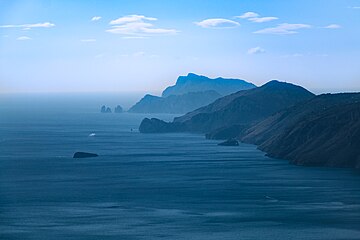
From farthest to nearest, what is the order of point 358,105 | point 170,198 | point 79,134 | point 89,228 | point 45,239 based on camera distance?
point 79,134 → point 358,105 → point 170,198 → point 89,228 → point 45,239

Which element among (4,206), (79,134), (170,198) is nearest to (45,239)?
(4,206)

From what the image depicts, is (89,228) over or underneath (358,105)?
underneath

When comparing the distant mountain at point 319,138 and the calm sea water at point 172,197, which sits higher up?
the distant mountain at point 319,138

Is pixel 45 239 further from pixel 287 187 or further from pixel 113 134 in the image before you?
pixel 113 134

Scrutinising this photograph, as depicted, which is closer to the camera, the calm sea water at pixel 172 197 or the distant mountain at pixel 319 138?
the calm sea water at pixel 172 197
